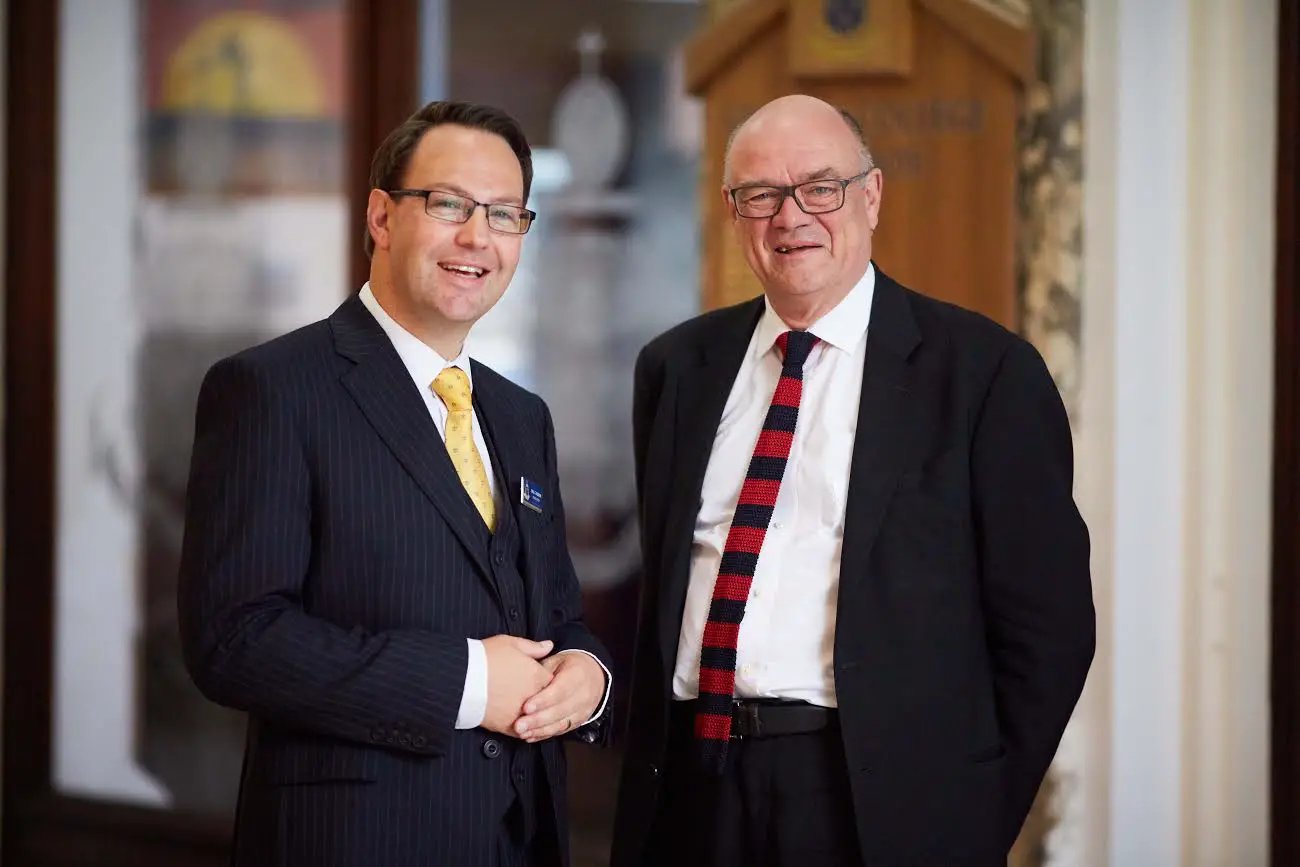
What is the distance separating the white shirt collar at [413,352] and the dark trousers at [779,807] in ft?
2.39

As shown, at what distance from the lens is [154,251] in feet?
13.8

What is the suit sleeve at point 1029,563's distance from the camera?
6.88 ft

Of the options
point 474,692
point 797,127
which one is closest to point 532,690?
point 474,692

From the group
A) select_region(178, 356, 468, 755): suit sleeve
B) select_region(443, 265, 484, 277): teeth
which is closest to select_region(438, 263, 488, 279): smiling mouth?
select_region(443, 265, 484, 277): teeth

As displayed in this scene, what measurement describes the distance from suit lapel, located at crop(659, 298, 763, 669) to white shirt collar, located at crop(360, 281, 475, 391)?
1.62 ft

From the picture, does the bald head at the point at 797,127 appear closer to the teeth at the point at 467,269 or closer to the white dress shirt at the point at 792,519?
the white dress shirt at the point at 792,519

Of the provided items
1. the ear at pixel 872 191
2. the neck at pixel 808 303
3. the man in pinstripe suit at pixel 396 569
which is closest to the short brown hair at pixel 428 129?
the man in pinstripe suit at pixel 396 569

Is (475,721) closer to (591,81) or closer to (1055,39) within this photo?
(1055,39)

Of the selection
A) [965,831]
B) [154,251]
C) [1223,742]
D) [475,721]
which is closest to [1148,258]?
[1223,742]

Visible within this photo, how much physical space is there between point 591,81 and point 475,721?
2423 millimetres

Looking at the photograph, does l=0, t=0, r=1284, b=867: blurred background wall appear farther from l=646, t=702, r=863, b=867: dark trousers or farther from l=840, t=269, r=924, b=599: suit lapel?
l=646, t=702, r=863, b=867: dark trousers

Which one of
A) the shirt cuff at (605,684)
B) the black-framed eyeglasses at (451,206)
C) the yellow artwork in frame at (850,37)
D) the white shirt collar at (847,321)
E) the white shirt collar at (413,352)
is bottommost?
the shirt cuff at (605,684)

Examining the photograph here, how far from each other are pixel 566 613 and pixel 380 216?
2.16ft

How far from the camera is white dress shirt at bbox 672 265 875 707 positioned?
2072 millimetres
